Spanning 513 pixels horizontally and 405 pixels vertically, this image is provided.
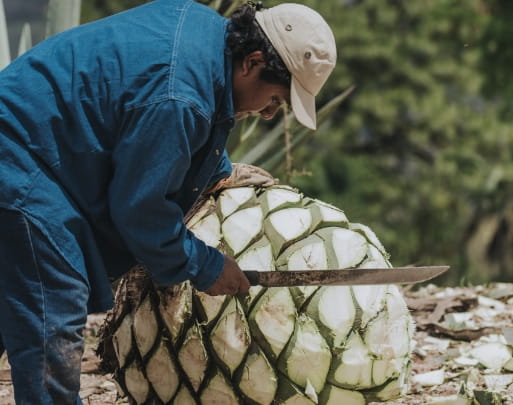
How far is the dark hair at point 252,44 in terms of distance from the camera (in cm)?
253

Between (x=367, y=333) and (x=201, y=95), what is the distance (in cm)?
106

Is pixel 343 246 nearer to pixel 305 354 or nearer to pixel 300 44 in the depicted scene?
pixel 305 354

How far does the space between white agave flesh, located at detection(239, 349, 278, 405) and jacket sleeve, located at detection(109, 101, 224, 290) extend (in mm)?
525

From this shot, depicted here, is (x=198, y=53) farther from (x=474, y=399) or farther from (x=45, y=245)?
(x=474, y=399)

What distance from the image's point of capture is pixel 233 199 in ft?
10.3

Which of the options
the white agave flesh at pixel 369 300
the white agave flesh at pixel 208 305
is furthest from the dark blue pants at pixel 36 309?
the white agave flesh at pixel 369 300

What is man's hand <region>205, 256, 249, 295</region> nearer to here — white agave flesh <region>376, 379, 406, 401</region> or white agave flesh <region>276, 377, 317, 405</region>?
white agave flesh <region>276, 377, 317, 405</region>

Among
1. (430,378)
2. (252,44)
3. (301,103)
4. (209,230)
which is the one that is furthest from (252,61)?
(430,378)

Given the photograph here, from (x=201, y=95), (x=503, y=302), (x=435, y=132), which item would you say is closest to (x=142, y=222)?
(x=201, y=95)

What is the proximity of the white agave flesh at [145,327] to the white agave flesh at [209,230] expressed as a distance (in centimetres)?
29

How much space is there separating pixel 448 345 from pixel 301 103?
195 cm

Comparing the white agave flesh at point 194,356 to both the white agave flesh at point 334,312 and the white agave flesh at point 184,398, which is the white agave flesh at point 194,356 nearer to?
the white agave flesh at point 184,398

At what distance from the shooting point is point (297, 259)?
2977mm

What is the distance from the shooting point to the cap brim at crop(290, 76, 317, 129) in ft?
8.47
